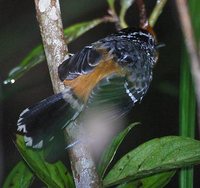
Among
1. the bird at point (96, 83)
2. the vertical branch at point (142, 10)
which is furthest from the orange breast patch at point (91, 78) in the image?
the vertical branch at point (142, 10)

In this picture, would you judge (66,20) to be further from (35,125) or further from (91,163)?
(91,163)

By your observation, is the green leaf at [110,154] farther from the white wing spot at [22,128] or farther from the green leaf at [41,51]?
the green leaf at [41,51]

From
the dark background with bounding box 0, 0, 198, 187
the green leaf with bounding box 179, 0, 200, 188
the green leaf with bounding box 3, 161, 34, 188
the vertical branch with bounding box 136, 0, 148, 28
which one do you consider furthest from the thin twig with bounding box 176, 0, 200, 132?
the dark background with bounding box 0, 0, 198, 187

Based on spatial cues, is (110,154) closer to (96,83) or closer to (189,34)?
(96,83)

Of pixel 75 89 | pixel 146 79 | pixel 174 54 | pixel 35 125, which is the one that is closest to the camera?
pixel 35 125

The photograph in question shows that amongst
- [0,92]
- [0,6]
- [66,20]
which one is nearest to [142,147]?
[0,92]
